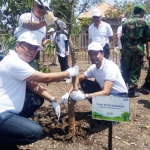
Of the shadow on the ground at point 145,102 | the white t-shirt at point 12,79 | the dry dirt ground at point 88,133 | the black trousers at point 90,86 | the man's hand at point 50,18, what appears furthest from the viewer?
the shadow on the ground at point 145,102

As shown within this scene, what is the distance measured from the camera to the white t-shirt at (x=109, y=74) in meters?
3.73

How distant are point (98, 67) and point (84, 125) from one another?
30.3 inches

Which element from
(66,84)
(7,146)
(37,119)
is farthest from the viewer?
(66,84)

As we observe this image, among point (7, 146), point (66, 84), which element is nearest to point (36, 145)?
point (7, 146)

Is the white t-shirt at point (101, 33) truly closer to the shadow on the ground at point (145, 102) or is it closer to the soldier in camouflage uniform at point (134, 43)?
the soldier in camouflage uniform at point (134, 43)

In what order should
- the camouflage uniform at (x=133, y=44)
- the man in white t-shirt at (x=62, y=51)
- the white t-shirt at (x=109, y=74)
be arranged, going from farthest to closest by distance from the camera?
1. the man in white t-shirt at (x=62, y=51)
2. the camouflage uniform at (x=133, y=44)
3. the white t-shirt at (x=109, y=74)

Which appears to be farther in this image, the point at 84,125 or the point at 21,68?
the point at 84,125

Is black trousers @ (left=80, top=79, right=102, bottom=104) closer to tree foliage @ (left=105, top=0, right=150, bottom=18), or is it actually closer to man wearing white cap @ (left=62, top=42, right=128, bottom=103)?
man wearing white cap @ (left=62, top=42, right=128, bottom=103)

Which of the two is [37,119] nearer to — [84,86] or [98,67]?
[84,86]

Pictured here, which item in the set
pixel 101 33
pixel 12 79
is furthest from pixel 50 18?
pixel 101 33

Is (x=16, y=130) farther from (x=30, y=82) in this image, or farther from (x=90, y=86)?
(x=90, y=86)

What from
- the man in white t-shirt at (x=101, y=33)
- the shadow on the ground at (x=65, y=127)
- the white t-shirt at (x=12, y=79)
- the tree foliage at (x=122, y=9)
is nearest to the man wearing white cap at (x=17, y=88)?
the white t-shirt at (x=12, y=79)

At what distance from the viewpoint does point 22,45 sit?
304 cm

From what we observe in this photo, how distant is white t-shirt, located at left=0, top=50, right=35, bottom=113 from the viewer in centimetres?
292
